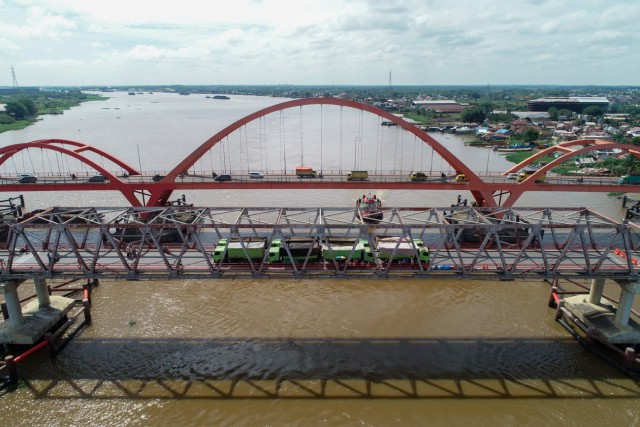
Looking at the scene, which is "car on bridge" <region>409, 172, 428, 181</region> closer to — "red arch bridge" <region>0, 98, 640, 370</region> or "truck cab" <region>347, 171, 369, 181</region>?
"truck cab" <region>347, 171, 369, 181</region>

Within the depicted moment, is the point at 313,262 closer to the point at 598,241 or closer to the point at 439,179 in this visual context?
the point at 598,241

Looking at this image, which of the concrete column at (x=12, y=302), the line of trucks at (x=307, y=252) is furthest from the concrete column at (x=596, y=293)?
the concrete column at (x=12, y=302)

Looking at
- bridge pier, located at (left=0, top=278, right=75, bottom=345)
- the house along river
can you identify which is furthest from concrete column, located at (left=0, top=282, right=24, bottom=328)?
the house along river

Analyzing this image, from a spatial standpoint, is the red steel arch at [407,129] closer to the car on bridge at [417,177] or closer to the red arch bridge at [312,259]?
the car on bridge at [417,177]

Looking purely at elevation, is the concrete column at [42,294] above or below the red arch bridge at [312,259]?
below

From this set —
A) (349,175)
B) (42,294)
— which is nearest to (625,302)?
(349,175)

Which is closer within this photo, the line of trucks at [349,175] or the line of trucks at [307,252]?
the line of trucks at [307,252]

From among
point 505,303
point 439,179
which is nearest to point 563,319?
point 505,303
